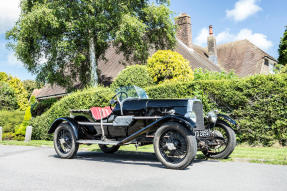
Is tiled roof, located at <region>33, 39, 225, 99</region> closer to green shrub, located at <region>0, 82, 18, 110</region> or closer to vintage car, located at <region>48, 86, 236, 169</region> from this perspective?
green shrub, located at <region>0, 82, 18, 110</region>

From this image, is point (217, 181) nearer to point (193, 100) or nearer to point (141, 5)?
point (193, 100)

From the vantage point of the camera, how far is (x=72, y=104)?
1261 cm

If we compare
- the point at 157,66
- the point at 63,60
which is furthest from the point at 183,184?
the point at 63,60

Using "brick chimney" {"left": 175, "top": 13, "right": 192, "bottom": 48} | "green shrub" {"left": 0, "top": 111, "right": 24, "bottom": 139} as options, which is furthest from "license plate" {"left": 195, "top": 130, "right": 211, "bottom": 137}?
"brick chimney" {"left": 175, "top": 13, "right": 192, "bottom": 48}

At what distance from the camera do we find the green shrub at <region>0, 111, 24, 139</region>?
15.7 metres

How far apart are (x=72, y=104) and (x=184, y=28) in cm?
1900

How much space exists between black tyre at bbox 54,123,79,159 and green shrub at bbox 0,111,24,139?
9264mm

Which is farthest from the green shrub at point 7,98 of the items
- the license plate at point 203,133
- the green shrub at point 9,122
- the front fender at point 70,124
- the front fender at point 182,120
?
the license plate at point 203,133

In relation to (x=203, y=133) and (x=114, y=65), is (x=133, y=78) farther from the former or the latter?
(x=114, y=65)

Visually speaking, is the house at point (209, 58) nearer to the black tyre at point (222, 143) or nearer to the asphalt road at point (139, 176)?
the black tyre at point (222, 143)

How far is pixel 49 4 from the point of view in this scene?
1738 centimetres

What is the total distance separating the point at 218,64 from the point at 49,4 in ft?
74.8

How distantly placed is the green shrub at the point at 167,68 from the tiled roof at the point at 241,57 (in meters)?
17.3

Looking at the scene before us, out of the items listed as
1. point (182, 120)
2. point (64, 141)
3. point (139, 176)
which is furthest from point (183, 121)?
point (64, 141)
